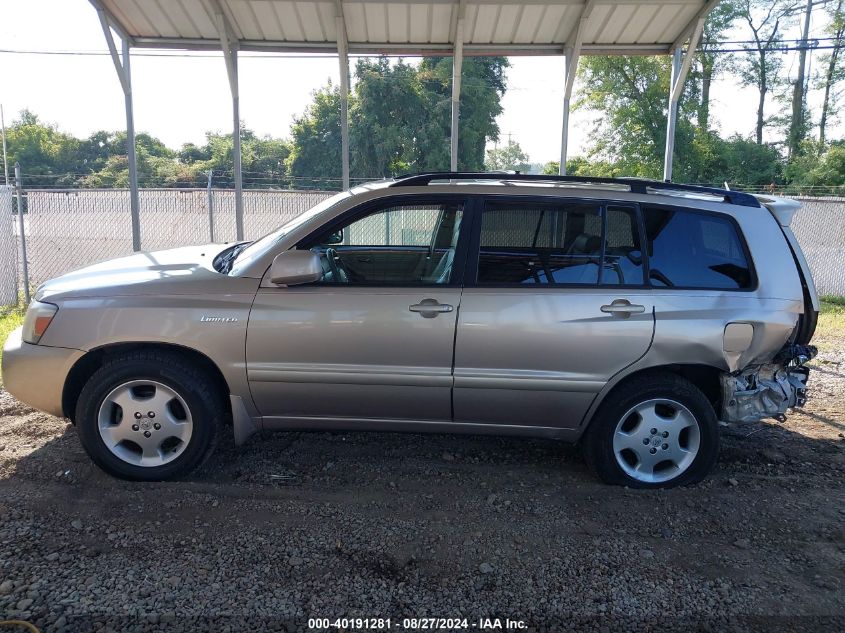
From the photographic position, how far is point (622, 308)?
3.89 metres

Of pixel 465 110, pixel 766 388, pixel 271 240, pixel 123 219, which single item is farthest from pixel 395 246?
pixel 465 110

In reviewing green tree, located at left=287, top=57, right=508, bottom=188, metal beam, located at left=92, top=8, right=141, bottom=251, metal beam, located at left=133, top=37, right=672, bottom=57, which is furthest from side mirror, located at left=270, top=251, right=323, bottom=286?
green tree, located at left=287, top=57, right=508, bottom=188

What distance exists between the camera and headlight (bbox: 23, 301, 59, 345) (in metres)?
4.00

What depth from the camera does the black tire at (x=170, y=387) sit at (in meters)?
3.92

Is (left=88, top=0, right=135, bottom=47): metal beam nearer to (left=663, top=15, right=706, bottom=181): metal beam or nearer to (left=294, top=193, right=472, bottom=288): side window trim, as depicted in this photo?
(left=294, top=193, right=472, bottom=288): side window trim

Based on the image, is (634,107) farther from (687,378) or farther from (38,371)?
(38,371)

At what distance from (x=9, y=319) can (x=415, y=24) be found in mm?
6510

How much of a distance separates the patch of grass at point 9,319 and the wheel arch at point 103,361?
4.14 meters

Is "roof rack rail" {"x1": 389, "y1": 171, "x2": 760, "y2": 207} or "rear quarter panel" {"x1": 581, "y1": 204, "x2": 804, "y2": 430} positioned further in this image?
"roof rack rail" {"x1": 389, "y1": 171, "x2": 760, "y2": 207}

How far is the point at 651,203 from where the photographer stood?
4078 mm

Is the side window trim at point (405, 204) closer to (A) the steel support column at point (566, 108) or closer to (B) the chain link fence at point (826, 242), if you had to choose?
(A) the steel support column at point (566, 108)

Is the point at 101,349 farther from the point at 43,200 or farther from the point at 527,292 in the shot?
the point at 43,200

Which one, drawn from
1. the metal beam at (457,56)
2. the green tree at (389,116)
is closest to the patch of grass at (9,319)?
the metal beam at (457,56)

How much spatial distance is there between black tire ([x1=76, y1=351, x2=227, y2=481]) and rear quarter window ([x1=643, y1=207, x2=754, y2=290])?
111 inches
